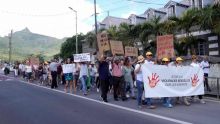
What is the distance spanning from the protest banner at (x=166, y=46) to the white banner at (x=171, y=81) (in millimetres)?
3381

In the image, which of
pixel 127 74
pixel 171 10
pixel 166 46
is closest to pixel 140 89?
pixel 127 74

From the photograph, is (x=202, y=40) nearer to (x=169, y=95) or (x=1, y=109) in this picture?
(x=169, y=95)

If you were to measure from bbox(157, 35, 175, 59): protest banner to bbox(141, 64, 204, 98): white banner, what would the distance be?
11.1 ft

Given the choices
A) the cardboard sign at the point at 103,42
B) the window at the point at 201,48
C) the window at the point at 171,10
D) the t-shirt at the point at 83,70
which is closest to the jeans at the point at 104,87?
the t-shirt at the point at 83,70

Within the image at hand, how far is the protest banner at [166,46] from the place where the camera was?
19.2 meters

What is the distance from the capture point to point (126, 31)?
141 ft

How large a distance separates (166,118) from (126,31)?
103ft

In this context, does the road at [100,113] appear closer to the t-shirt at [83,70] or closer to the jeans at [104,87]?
the jeans at [104,87]

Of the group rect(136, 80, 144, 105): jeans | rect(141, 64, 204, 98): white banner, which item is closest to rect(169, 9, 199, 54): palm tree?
rect(141, 64, 204, 98): white banner

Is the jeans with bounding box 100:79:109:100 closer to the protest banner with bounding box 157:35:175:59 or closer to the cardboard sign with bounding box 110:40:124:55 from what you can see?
the protest banner with bounding box 157:35:175:59

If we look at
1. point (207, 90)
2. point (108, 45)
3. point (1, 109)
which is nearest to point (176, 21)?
point (108, 45)

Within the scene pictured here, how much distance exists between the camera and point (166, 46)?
63.8 ft

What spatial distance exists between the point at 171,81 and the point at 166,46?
4610 mm

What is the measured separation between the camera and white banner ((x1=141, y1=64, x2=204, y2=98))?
1454 cm
